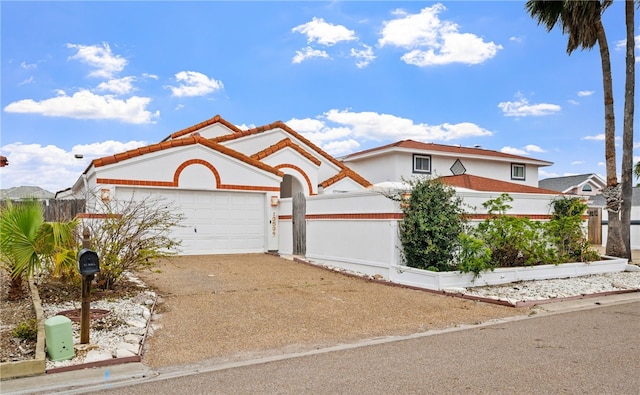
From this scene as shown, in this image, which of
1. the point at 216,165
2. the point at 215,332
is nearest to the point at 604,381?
the point at 215,332

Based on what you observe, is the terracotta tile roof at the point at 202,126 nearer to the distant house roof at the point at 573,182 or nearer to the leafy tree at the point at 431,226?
the leafy tree at the point at 431,226

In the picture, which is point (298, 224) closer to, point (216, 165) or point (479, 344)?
point (216, 165)

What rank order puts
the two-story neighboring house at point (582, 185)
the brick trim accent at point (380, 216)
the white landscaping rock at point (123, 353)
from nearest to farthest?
the white landscaping rock at point (123, 353)
the brick trim accent at point (380, 216)
the two-story neighboring house at point (582, 185)

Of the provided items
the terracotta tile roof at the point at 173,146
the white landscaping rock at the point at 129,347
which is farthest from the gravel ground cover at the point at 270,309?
the terracotta tile roof at the point at 173,146

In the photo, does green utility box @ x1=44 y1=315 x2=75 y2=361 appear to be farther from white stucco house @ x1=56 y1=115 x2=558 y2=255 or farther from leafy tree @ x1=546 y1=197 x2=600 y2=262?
leafy tree @ x1=546 y1=197 x2=600 y2=262

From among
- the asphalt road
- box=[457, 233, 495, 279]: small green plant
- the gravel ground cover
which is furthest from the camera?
box=[457, 233, 495, 279]: small green plant

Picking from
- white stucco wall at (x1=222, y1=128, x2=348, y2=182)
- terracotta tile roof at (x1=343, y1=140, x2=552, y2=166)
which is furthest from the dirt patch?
terracotta tile roof at (x1=343, y1=140, x2=552, y2=166)

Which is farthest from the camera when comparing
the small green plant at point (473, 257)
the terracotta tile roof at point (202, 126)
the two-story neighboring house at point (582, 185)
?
the two-story neighboring house at point (582, 185)

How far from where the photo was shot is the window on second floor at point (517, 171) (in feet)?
95.1

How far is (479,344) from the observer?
7.03 meters

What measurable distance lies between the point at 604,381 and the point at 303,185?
15.9 meters

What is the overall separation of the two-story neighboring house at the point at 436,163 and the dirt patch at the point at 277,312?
507 inches

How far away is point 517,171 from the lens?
96.1ft

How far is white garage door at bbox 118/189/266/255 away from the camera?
17047mm
